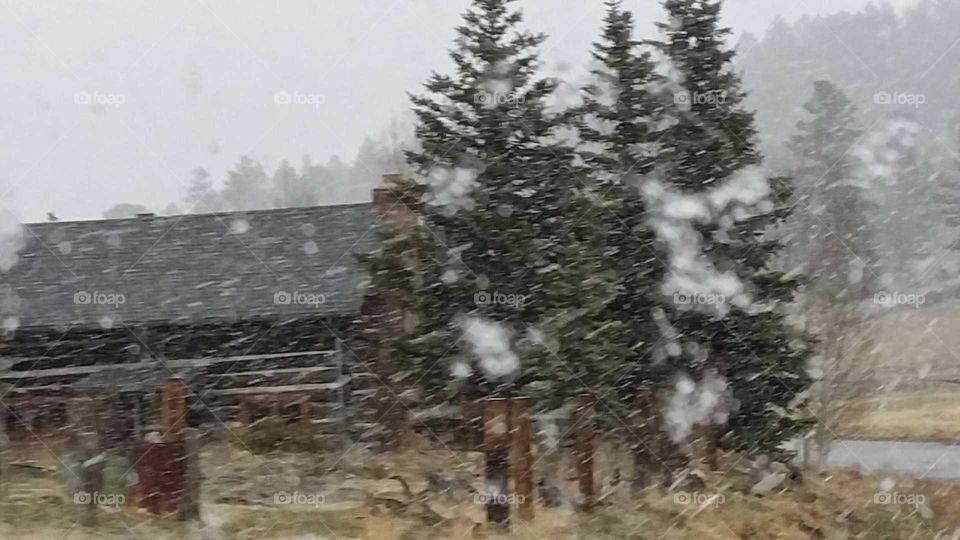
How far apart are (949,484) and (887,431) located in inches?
12.7

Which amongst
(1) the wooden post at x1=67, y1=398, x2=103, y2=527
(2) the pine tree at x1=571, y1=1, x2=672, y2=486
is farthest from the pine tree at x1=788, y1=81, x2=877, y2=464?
(1) the wooden post at x1=67, y1=398, x2=103, y2=527

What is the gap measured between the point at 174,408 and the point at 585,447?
1.42 m

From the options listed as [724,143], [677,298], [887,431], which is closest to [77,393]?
[677,298]

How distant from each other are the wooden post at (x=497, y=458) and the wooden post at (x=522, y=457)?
0.9 inches

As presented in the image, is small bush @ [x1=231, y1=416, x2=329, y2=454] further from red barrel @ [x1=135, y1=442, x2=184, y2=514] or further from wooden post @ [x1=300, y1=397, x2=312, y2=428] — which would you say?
red barrel @ [x1=135, y1=442, x2=184, y2=514]

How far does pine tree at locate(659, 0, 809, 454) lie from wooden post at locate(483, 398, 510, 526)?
0.66 meters

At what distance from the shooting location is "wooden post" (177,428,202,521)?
10.1ft

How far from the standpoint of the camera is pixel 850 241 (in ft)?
10.7

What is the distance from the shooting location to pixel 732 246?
3145 millimetres

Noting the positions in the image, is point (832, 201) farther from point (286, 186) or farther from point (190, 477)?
point (190, 477)

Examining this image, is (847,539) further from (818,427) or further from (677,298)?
(677,298)

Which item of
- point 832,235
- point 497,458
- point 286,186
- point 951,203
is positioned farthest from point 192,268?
point 951,203

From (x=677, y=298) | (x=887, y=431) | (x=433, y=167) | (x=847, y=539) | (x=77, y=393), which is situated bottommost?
(x=847, y=539)
